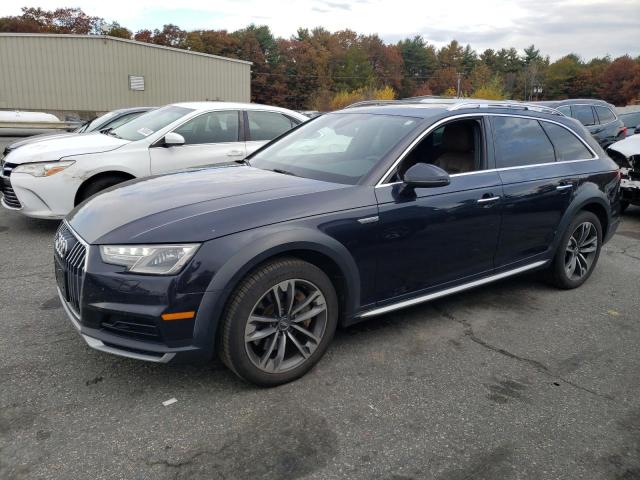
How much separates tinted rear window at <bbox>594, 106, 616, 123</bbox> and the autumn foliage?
2567 inches

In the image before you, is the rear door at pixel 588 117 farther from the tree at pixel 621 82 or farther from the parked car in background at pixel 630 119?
the tree at pixel 621 82

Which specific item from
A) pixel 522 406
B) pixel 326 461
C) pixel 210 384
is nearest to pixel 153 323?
pixel 210 384

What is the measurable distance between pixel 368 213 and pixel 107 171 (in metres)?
4.08

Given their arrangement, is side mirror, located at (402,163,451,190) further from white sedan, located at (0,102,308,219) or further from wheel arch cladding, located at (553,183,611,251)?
white sedan, located at (0,102,308,219)

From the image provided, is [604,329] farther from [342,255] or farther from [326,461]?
[326,461]

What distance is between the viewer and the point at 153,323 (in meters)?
2.65

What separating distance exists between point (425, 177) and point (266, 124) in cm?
432

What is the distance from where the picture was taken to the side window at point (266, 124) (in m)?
7.11

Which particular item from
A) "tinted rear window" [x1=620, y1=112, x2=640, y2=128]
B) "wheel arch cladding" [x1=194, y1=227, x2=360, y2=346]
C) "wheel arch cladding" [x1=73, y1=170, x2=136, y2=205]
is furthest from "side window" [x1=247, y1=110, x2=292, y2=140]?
"tinted rear window" [x1=620, y1=112, x2=640, y2=128]

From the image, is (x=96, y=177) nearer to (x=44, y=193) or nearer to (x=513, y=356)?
(x=44, y=193)

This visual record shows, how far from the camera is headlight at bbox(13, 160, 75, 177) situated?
5.93m

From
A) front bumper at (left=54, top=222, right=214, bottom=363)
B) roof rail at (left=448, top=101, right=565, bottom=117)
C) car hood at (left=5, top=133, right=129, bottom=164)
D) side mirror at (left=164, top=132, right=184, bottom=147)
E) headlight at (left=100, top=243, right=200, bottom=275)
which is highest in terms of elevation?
roof rail at (left=448, top=101, right=565, bottom=117)

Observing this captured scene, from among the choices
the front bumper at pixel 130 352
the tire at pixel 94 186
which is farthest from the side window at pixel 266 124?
the front bumper at pixel 130 352

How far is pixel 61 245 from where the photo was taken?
3.16 m
